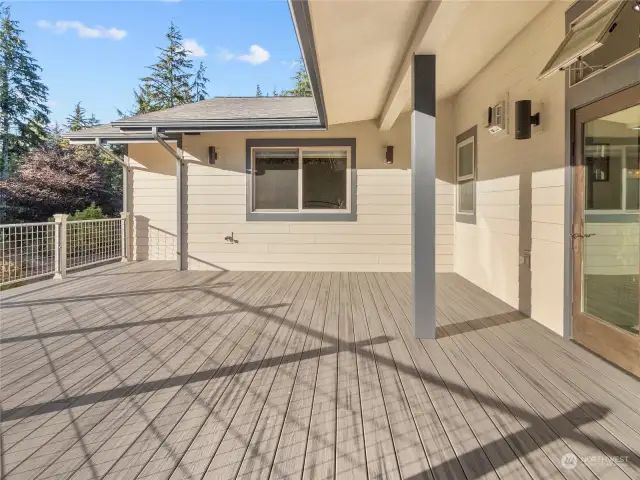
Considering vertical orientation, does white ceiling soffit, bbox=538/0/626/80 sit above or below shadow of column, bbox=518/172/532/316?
above

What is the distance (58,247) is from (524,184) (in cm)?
630

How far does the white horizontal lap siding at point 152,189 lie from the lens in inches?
280

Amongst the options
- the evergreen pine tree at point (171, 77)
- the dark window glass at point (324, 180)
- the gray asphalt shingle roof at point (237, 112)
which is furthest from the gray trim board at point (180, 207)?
the evergreen pine tree at point (171, 77)

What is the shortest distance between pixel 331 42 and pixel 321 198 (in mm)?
3540

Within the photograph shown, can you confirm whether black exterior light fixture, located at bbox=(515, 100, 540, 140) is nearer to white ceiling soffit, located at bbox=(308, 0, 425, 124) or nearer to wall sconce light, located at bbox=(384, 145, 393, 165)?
white ceiling soffit, located at bbox=(308, 0, 425, 124)

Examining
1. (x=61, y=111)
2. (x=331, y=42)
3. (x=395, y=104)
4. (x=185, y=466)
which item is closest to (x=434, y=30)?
(x=331, y=42)

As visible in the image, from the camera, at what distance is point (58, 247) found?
222 inches

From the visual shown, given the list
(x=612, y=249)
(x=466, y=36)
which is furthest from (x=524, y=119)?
(x=612, y=249)

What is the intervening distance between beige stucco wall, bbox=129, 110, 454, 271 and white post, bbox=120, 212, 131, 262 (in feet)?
3.96

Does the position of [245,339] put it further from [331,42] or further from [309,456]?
[331,42]

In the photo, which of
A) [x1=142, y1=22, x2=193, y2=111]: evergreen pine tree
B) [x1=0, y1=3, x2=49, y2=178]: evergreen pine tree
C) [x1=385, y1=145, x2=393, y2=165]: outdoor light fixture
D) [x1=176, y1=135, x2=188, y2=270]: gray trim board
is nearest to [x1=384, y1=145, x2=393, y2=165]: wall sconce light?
[x1=385, y1=145, x2=393, y2=165]: outdoor light fixture

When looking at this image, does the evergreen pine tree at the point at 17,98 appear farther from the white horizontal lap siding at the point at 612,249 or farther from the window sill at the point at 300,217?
the white horizontal lap siding at the point at 612,249

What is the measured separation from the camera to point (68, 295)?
4691 mm

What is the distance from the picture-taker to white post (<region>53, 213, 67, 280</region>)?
560cm
